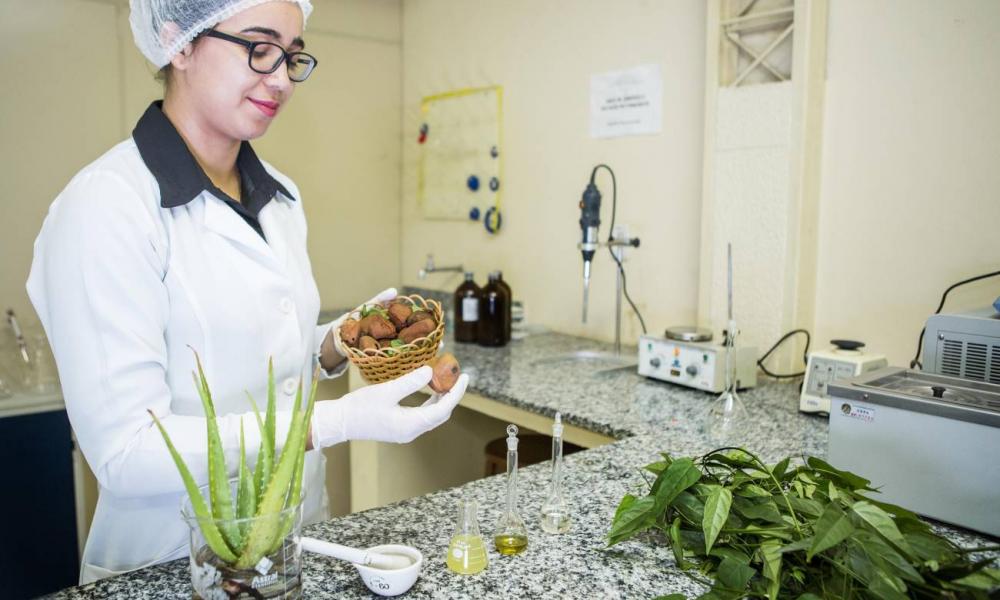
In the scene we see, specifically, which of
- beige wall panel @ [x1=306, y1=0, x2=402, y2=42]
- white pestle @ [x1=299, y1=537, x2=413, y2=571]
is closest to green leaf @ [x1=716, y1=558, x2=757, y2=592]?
white pestle @ [x1=299, y1=537, x2=413, y2=571]

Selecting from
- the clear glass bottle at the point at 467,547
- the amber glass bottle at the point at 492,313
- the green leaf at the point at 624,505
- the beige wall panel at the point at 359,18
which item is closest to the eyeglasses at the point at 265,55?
the clear glass bottle at the point at 467,547

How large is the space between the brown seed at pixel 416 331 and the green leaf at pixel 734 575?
0.66 metres

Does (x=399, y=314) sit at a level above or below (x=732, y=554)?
above

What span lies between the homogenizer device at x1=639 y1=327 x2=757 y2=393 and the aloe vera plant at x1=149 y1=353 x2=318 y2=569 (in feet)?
4.56

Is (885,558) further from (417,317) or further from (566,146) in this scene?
(566,146)

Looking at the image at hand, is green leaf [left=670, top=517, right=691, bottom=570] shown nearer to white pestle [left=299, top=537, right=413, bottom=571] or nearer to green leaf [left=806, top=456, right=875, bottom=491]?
green leaf [left=806, top=456, right=875, bottom=491]

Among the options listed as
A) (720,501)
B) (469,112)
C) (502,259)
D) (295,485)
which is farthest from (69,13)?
(720,501)

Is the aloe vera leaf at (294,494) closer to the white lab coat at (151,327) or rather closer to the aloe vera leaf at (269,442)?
the aloe vera leaf at (269,442)

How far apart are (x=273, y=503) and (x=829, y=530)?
643 millimetres

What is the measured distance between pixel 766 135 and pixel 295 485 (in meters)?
1.72

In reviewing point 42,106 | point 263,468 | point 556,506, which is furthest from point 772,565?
point 42,106

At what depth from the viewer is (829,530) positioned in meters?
0.88

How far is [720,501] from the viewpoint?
101cm

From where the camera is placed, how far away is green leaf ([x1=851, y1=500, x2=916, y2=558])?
0.89m
